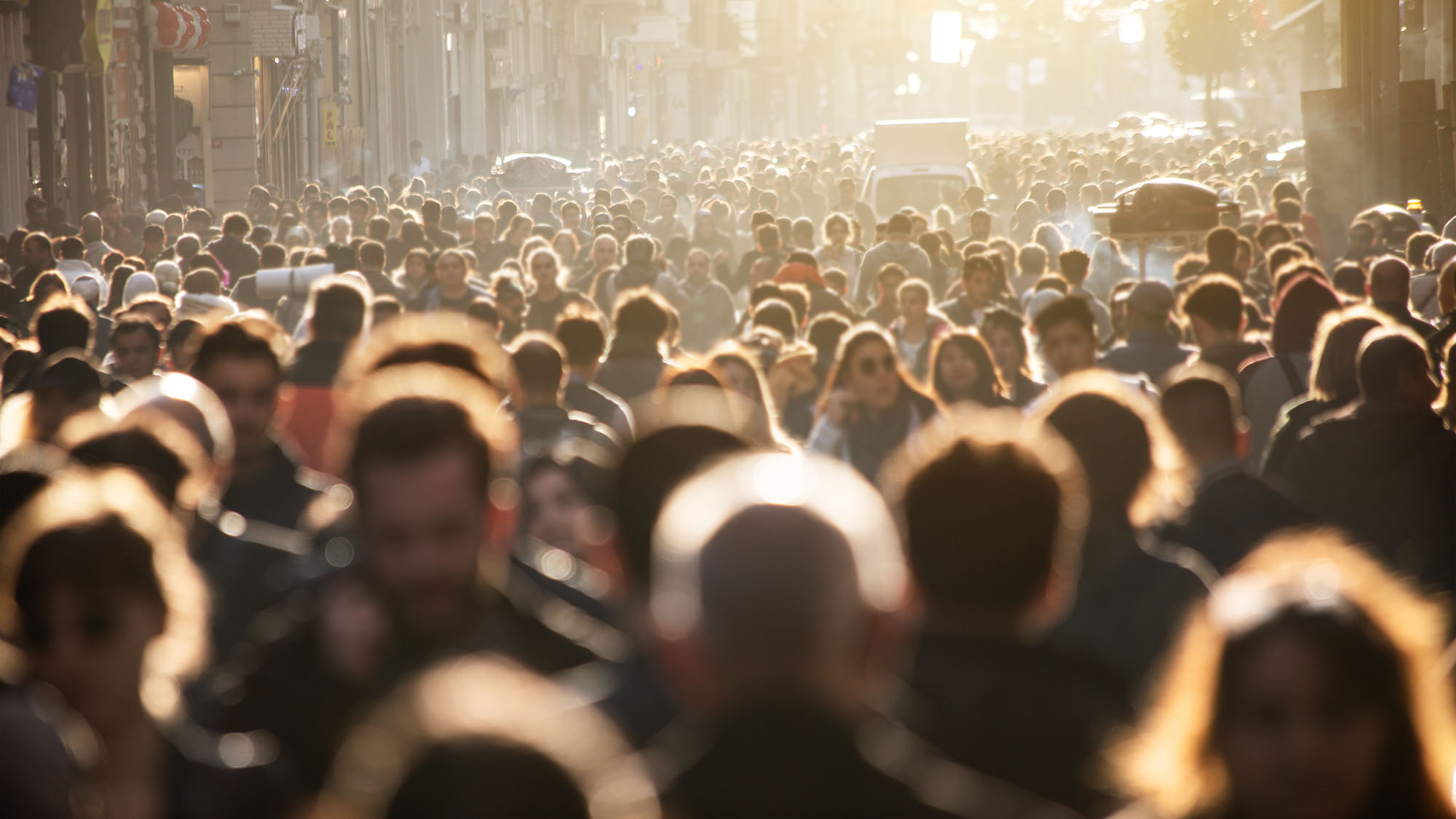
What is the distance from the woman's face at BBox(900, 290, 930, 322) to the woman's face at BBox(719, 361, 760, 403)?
350 cm

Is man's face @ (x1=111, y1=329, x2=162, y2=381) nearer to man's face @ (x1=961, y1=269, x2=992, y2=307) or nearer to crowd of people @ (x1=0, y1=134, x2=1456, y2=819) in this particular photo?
crowd of people @ (x1=0, y1=134, x2=1456, y2=819)

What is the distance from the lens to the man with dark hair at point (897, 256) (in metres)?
14.7

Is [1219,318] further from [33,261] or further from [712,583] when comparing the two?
[33,261]

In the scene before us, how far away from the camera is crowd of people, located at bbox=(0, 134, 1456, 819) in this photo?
2.40 m

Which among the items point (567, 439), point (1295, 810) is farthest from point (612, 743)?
point (567, 439)

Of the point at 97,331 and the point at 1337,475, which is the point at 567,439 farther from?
the point at 97,331

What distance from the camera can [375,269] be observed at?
535 inches

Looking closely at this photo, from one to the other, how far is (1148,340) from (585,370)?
2792 millimetres

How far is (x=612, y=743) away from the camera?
7.25 ft

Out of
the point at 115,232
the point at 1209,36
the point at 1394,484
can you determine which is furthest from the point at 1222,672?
the point at 1209,36

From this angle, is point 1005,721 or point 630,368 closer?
point 1005,721

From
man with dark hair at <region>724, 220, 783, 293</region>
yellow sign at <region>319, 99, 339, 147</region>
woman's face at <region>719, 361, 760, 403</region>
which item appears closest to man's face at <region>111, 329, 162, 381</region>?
woman's face at <region>719, 361, 760, 403</region>

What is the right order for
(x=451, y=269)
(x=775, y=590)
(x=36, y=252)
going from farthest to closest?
1. (x=36, y=252)
2. (x=451, y=269)
3. (x=775, y=590)

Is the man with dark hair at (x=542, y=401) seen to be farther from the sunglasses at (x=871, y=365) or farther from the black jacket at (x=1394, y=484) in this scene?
the black jacket at (x=1394, y=484)
